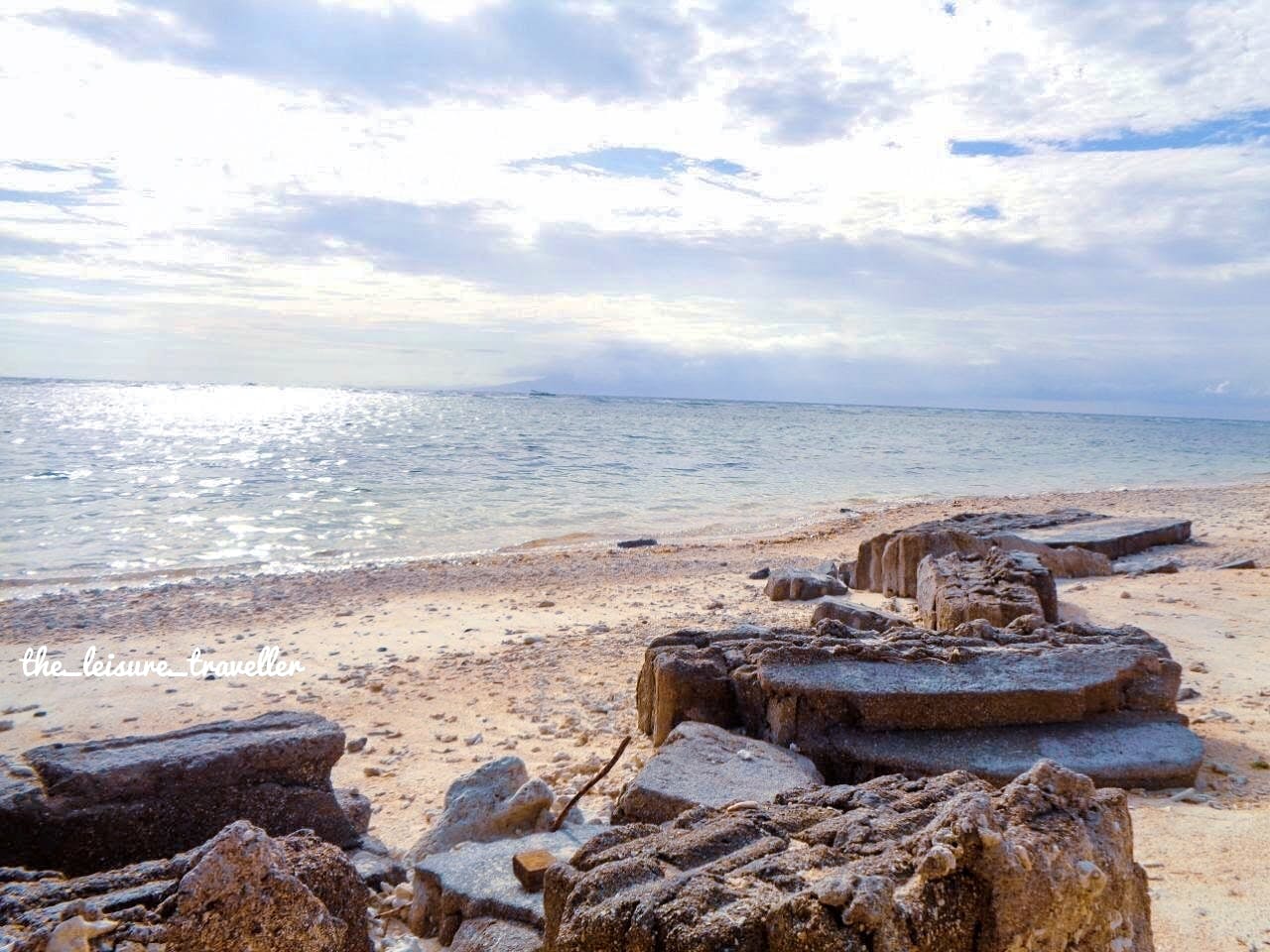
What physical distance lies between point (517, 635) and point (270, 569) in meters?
6.20

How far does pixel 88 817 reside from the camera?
3324mm

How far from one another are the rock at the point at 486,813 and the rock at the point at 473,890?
280mm

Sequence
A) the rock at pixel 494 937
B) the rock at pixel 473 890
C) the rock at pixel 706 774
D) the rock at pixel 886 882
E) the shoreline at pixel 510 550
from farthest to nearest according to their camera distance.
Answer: the shoreline at pixel 510 550 → the rock at pixel 706 774 → the rock at pixel 473 890 → the rock at pixel 494 937 → the rock at pixel 886 882

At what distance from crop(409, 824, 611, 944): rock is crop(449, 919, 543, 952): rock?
3 centimetres

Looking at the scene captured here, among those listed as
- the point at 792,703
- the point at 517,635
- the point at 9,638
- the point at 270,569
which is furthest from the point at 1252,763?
the point at 270,569

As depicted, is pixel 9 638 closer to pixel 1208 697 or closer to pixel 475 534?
pixel 475 534

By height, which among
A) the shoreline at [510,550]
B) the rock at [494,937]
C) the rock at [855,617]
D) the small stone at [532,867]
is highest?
the rock at [855,617]

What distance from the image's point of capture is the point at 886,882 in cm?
195

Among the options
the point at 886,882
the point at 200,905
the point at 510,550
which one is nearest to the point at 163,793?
the point at 200,905

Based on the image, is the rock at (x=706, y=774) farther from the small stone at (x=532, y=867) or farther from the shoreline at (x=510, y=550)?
the shoreline at (x=510, y=550)

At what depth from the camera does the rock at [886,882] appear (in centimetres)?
188

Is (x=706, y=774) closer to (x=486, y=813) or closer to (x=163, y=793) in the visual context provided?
(x=486, y=813)

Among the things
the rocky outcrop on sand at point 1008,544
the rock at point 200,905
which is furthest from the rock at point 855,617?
the rock at point 200,905

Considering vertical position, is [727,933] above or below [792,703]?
above
